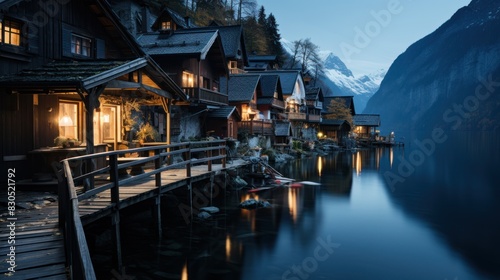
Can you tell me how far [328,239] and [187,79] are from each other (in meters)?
18.5

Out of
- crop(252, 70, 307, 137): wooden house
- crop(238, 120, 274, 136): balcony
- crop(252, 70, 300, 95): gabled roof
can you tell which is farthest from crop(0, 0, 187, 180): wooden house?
crop(252, 70, 300, 95): gabled roof

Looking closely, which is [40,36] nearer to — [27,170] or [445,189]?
[27,170]

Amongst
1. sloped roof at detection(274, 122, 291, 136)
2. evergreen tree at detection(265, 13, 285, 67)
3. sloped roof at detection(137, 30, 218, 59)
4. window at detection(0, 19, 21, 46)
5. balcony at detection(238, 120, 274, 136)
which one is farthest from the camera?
evergreen tree at detection(265, 13, 285, 67)

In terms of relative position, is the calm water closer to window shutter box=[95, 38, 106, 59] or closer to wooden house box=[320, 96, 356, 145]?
window shutter box=[95, 38, 106, 59]

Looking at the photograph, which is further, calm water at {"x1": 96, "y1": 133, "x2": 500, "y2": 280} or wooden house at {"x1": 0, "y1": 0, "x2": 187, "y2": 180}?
calm water at {"x1": 96, "y1": 133, "x2": 500, "y2": 280}

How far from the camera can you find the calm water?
1269 centimetres

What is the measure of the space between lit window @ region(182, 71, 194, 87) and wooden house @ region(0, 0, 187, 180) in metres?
11.6

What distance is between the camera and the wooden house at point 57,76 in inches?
449

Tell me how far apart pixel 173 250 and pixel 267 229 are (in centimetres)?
517

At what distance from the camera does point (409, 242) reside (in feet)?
55.2

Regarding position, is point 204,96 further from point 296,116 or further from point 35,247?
point 296,116

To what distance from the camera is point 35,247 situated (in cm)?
662

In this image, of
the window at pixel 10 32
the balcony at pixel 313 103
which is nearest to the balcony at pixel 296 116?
the balcony at pixel 313 103

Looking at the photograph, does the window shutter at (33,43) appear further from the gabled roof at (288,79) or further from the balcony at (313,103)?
the balcony at (313,103)
